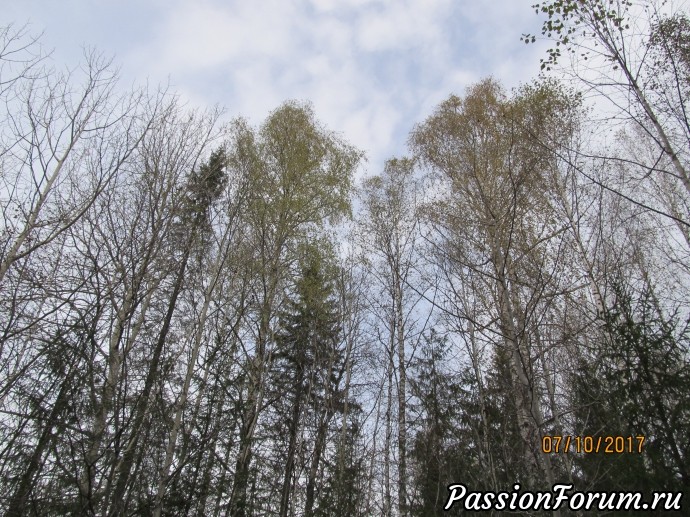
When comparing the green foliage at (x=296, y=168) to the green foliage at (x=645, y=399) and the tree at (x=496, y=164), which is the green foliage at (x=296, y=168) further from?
the green foliage at (x=645, y=399)

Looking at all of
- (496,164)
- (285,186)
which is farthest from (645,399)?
(285,186)

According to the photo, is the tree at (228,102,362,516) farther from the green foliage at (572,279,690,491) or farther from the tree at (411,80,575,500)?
the green foliage at (572,279,690,491)

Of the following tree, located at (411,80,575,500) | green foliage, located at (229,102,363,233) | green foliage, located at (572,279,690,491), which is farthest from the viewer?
green foliage, located at (229,102,363,233)

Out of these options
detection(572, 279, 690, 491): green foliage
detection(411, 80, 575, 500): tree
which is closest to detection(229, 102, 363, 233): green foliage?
detection(411, 80, 575, 500): tree

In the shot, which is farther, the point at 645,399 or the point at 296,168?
the point at 296,168

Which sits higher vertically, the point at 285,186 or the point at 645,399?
the point at 285,186

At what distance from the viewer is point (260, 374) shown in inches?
177

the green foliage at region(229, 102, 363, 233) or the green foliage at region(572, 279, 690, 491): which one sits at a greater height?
the green foliage at region(229, 102, 363, 233)

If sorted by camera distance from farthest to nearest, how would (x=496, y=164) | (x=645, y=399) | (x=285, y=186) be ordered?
(x=285, y=186) < (x=496, y=164) < (x=645, y=399)

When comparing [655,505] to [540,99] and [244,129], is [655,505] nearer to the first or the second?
[540,99]

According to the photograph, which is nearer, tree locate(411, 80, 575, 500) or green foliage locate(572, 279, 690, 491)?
green foliage locate(572, 279, 690, 491)

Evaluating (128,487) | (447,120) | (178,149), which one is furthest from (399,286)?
(128,487)

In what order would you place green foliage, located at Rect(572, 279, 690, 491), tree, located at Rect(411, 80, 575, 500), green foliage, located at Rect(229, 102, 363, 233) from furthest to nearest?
1. green foliage, located at Rect(229, 102, 363, 233)
2. tree, located at Rect(411, 80, 575, 500)
3. green foliage, located at Rect(572, 279, 690, 491)

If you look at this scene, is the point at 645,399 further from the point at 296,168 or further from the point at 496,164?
the point at 296,168
